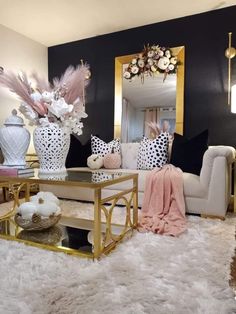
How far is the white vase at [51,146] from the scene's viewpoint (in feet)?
5.63

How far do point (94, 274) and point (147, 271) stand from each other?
0.26m

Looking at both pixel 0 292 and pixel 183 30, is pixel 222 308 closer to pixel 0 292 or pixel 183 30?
pixel 0 292

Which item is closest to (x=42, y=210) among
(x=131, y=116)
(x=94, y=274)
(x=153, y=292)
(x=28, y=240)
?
(x=28, y=240)

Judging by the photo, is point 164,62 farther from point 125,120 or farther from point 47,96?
point 47,96

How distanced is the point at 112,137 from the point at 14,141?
2089 mm

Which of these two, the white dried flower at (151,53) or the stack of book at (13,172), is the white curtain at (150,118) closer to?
the white dried flower at (151,53)

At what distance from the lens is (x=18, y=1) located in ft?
9.48

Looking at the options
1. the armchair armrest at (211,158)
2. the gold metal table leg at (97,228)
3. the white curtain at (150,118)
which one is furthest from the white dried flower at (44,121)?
the white curtain at (150,118)

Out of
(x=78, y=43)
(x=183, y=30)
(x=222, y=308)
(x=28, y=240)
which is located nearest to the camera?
(x=222, y=308)

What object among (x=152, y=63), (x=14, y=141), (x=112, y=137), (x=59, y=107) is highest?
(x=152, y=63)

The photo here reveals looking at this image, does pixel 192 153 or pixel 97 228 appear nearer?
pixel 97 228

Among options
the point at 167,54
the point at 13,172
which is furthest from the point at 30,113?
the point at 167,54

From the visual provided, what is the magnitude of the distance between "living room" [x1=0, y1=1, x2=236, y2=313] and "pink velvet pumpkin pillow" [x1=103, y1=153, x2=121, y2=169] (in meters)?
0.38

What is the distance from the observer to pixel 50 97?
168 cm
